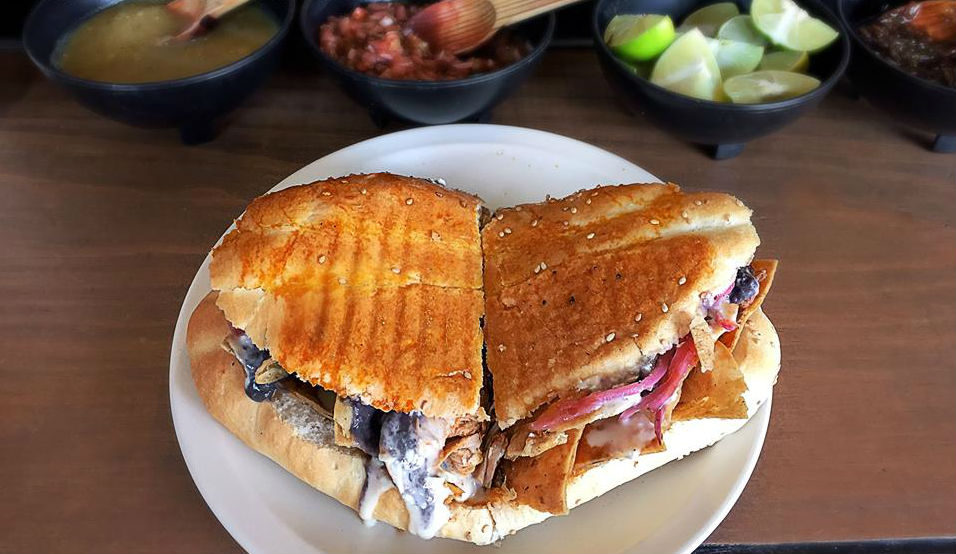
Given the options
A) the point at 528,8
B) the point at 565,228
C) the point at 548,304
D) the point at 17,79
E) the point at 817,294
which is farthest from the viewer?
the point at 17,79

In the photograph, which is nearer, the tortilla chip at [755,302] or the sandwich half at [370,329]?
the sandwich half at [370,329]

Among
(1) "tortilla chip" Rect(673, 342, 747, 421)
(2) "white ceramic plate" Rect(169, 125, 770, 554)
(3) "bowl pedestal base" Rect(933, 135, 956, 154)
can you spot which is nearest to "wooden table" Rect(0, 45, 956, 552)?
(3) "bowl pedestal base" Rect(933, 135, 956, 154)

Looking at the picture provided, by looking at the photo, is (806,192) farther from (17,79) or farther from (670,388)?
(17,79)

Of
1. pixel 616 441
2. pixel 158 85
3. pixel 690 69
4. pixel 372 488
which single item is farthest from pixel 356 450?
pixel 690 69

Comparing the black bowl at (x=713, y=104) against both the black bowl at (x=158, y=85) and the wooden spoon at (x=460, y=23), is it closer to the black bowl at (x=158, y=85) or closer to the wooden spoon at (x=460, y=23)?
the wooden spoon at (x=460, y=23)

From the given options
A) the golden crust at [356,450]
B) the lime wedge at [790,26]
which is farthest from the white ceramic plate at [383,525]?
the lime wedge at [790,26]

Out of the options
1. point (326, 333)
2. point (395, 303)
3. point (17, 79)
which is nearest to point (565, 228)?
point (395, 303)

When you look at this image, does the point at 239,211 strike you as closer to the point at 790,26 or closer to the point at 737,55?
the point at 737,55
